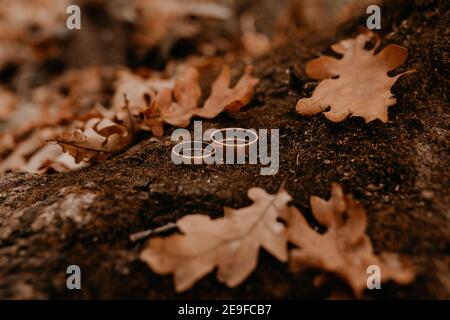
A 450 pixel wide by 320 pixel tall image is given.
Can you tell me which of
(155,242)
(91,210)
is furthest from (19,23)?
(155,242)

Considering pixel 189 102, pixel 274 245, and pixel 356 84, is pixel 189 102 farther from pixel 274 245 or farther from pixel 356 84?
pixel 274 245

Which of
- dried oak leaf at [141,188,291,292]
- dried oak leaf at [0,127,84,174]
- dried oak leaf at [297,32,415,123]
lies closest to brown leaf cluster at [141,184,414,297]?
dried oak leaf at [141,188,291,292]

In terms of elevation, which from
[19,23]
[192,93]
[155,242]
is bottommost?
[155,242]

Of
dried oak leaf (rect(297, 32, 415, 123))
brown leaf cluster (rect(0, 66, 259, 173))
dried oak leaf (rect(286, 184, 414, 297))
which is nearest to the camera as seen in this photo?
dried oak leaf (rect(286, 184, 414, 297))

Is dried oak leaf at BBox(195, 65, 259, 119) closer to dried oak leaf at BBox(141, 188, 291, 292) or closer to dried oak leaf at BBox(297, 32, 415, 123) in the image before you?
dried oak leaf at BBox(297, 32, 415, 123)

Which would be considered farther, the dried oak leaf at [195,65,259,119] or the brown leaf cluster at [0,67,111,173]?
the brown leaf cluster at [0,67,111,173]

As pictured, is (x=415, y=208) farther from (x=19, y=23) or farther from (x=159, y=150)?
(x=19, y=23)
